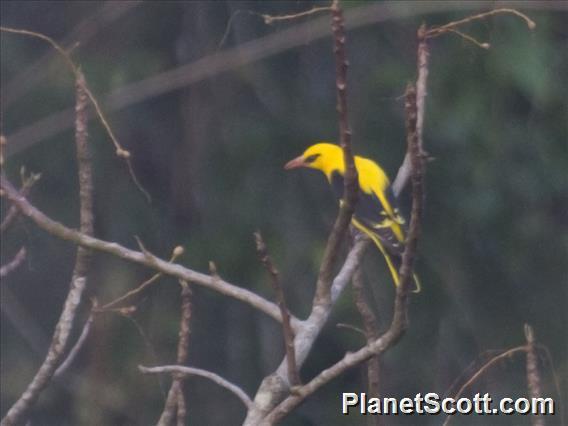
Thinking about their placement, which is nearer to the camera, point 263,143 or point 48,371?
point 48,371

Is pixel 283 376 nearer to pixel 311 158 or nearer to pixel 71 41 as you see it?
pixel 311 158

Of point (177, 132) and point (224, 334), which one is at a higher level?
point (177, 132)

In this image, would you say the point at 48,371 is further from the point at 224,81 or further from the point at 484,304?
the point at 484,304

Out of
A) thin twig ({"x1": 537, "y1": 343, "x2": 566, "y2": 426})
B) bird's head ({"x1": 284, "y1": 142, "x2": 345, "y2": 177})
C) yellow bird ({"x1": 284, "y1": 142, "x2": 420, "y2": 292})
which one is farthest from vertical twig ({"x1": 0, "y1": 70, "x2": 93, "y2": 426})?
thin twig ({"x1": 537, "y1": 343, "x2": 566, "y2": 426})

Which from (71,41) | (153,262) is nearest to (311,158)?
(71,41)

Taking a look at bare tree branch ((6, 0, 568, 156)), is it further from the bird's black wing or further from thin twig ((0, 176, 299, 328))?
thin twig ((0, 176, 299, 328))

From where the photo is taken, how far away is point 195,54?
3.66 meters

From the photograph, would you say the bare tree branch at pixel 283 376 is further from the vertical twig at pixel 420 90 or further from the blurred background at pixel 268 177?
the blurred background at pixel 268 177

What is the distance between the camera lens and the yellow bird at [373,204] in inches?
113

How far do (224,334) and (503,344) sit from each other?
0.93m

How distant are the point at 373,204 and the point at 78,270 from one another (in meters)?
0.94

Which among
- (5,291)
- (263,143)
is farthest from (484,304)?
(5,291)

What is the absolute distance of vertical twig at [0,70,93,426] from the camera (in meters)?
2.15

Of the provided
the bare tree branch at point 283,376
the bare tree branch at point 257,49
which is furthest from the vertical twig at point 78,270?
the bare tree branch at point 257,49
